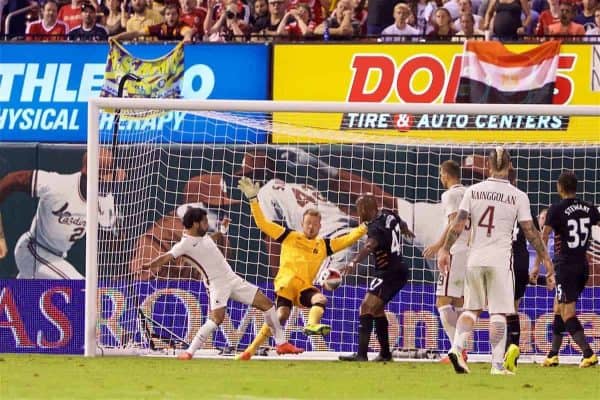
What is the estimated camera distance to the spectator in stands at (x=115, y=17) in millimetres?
23109

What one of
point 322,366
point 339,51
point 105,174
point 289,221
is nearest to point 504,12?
point 339,51

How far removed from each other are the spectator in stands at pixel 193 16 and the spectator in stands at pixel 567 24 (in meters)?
4.87

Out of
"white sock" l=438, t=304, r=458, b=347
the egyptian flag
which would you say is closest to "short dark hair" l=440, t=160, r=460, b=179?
"white sock" l=438, t=304, r=458, b=347

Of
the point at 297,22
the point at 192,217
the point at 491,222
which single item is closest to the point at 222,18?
the point at 297,22

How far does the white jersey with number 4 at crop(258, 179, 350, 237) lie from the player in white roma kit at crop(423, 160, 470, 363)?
3.49 meters

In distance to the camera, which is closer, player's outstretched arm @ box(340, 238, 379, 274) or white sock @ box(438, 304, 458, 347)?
player's outstretched arm @ box(340, 238, 379, 274)

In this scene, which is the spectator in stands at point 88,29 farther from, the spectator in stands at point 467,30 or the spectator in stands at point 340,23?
the spectator in stands at point 467,30

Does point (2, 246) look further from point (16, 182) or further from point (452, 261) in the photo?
point (452, 261)

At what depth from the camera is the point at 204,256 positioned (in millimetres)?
16812

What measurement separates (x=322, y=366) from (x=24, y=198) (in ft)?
22.9

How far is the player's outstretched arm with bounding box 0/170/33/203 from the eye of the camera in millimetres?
21703

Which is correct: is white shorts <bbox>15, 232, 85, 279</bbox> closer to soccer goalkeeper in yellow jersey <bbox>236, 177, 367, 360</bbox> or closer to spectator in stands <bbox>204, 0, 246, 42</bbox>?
spectator in stands <bbox>204, 0, 246, 42</bbox>

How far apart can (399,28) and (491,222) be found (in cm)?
800

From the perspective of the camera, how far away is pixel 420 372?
15414mm
